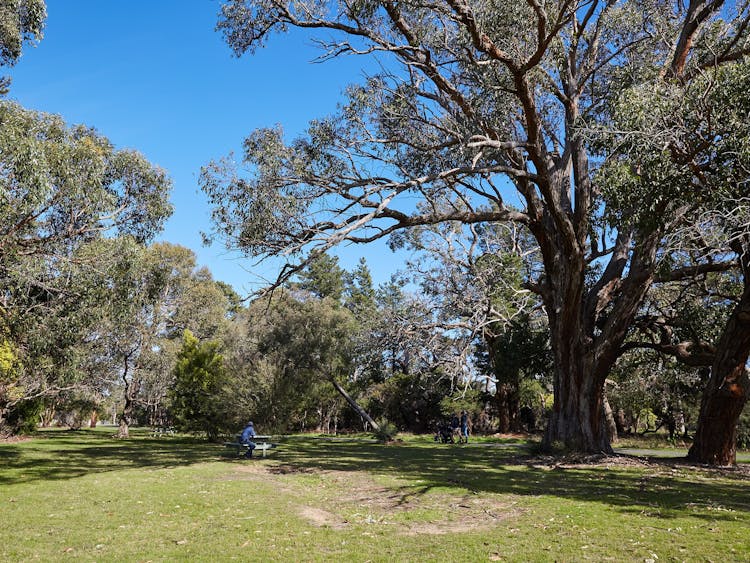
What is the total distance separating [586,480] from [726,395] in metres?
4.89

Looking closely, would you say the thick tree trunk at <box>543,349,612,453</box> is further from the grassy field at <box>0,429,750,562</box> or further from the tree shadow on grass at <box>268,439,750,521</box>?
the grassy field at <box>0,429,750,562</box>

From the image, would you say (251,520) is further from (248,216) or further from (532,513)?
(248,216)

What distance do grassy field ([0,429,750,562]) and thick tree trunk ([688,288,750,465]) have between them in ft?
4.03

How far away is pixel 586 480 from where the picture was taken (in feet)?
33.3

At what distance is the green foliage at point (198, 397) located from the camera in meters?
23.2

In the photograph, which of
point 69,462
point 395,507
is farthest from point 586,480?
point 69,462

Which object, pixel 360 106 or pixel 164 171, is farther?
pixel 164 171

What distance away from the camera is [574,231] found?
14031 millimetres

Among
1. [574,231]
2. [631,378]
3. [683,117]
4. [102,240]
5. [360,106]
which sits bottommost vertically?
[631,378]

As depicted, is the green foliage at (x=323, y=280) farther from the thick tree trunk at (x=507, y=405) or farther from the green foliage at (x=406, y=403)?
the thick tree trunk at (x=507, y=405)

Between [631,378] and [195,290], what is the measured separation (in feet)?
88.1

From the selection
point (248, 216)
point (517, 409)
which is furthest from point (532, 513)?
point (517, 409)

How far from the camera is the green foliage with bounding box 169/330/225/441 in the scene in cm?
2325

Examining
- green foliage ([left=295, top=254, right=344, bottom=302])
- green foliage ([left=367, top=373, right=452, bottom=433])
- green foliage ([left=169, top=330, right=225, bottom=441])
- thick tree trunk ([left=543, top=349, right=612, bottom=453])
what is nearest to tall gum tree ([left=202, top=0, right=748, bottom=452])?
thick tree trunk ([left=543, top=349, right=612, bottom=453])
